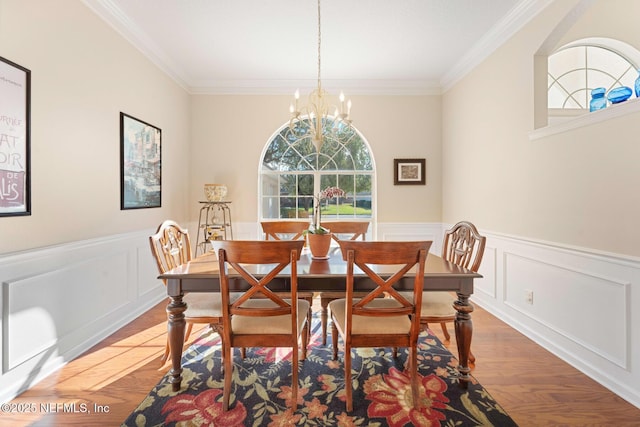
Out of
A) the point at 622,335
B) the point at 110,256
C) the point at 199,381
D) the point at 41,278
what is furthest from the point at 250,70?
the point at 622,335

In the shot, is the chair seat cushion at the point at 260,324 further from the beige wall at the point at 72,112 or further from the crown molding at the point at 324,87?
the crown molding at the point at 324,87

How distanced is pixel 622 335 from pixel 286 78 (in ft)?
13.8

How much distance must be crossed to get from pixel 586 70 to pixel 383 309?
2.93 m

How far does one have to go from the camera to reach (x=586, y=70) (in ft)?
9.53

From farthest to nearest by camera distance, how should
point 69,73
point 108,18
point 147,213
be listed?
point 147,213 < point 108,18 < point 69,73

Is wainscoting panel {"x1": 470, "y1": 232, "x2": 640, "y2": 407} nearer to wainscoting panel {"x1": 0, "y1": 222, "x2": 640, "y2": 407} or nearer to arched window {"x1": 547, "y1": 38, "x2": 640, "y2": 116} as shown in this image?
wainscoting panel {"x1": 0, "y1": 222, "x2": 640, "y2": 407}

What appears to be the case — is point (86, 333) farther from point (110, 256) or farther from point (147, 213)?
point (147, 213)

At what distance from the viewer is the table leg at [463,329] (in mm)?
1927

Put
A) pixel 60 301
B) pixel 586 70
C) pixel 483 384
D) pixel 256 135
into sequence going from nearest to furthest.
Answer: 1. pixel 483 384
2. pixel 60 301
3. pixel 586 70
4. pixel 256 135

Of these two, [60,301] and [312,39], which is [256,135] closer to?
[312,39]

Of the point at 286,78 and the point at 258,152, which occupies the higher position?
the point at 286,78

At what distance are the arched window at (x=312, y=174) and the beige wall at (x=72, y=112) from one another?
1750 mm

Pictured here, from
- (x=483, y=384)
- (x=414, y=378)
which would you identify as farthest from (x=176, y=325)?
(x=483, y=384)

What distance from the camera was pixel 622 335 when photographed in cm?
A: 197
